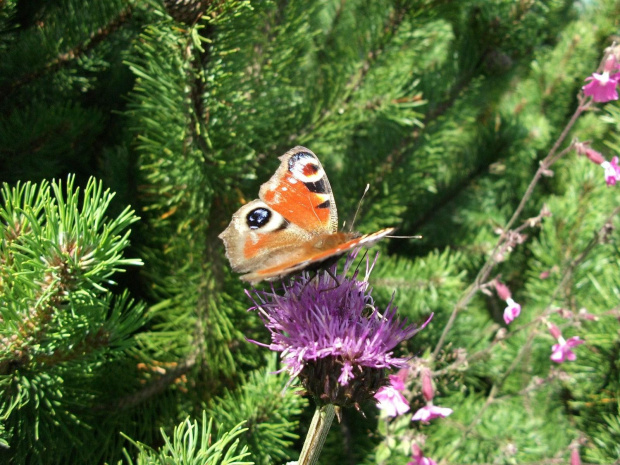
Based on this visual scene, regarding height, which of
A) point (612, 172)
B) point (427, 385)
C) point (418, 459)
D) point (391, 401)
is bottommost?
point (418, 459)

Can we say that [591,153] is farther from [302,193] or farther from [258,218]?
[258,218]

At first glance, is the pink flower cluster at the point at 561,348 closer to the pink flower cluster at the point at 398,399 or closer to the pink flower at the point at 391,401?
the pink flower cluster at the point at 398,399

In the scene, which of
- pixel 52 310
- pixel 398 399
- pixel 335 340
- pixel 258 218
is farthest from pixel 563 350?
pixel 52 310

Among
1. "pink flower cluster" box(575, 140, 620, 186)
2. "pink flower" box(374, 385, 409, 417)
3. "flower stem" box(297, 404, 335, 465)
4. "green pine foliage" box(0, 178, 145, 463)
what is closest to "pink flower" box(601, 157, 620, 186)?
"pink flower cluster" box(575, 140, 620, 186)

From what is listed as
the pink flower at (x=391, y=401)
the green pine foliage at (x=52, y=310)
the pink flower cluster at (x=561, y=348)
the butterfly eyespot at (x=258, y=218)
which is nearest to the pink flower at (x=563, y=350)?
the pink flower cluster at (x=561, y=348)

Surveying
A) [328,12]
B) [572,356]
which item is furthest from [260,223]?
[328,12]

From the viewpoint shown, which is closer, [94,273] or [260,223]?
[94,273]

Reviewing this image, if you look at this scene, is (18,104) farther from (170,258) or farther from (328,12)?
(328,12)
